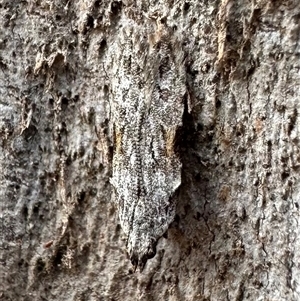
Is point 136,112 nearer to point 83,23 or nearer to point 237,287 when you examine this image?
point 83,23

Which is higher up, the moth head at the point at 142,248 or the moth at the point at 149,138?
the moth at the point at 149,138

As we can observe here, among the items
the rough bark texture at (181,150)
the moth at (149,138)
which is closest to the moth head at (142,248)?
the moth at (149,138)

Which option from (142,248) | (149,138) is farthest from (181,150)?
(142,248)

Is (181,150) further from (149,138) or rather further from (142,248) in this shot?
(142,248)

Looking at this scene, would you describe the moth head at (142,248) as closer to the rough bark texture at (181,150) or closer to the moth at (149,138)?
the moth at (149,138)

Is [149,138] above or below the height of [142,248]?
above
